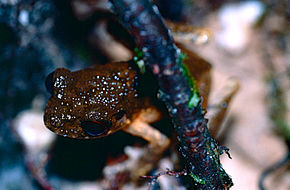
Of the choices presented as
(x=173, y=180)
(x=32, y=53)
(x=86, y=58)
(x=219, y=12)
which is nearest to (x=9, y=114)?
(x=32, y=53)

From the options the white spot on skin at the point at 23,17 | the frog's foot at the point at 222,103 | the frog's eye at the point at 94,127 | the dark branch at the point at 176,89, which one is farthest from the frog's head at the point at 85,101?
the frog's foot at the point at 222,103

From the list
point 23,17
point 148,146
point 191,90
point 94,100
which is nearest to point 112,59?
point 23,17

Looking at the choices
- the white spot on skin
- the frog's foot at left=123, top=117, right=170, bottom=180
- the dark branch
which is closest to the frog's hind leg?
the frog's foot at left=123, top=117, right=170, bottom=180

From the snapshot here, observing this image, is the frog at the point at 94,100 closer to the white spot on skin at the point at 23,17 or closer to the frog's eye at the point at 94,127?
the frog's eye at the point at 94,127

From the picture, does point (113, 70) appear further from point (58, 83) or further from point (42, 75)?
point (42, 75)

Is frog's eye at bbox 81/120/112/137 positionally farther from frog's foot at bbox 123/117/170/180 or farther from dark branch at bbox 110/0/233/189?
dark branch at bbox 110/0/233/189

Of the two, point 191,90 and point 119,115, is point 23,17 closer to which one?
point 119,115
